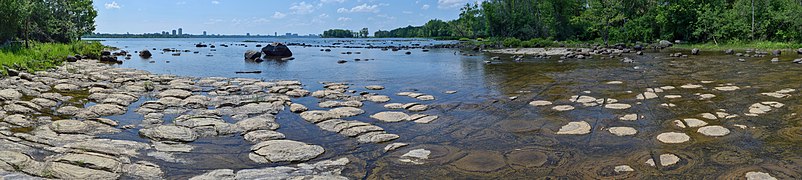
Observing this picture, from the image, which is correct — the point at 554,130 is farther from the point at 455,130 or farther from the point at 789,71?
the point at 789,71

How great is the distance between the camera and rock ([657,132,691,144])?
26.1 feet

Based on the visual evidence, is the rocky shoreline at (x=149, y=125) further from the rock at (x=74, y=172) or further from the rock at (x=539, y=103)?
the rock at (x=539, y=103)

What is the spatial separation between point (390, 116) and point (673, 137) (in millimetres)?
5558

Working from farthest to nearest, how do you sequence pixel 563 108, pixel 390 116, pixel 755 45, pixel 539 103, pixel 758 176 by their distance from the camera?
1. pixel 755 45
2. pixel 539 103
3. pixel 563 108
4. pixel 390 116
5. pixel 758 176

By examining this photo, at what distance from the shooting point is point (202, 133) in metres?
9.29

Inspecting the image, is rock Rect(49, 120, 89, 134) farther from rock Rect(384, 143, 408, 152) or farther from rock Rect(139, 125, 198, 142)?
rock Rect(384, 143, 408, 152)

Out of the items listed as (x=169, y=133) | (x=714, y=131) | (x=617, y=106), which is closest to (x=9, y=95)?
(x=169, y=133)

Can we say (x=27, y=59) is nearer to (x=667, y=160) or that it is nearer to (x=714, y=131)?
(x=667, y=160)

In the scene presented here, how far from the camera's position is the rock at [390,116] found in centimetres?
1068

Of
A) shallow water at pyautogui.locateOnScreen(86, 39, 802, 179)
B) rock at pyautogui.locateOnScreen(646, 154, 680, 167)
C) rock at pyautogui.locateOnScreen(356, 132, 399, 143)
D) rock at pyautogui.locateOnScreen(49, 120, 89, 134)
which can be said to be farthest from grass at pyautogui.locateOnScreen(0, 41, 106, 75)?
rock at pyautogui.locateOnScreen(646, 154, 680, 167)

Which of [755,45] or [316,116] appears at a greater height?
[755,45]

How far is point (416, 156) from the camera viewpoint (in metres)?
7.58

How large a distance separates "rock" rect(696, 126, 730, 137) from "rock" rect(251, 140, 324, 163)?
6.58 meters

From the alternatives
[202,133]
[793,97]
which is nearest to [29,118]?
[202,133]
